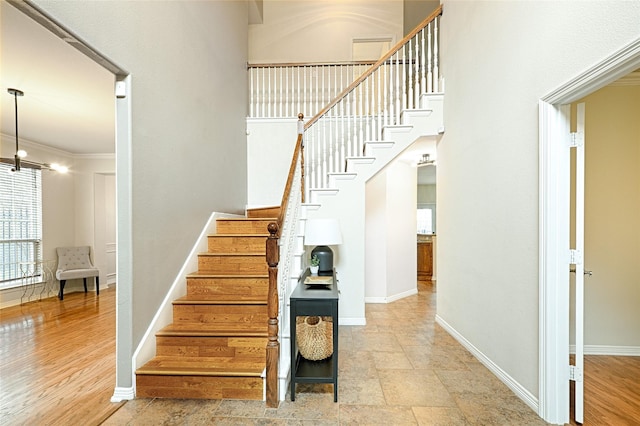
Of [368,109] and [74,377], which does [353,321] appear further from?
[368,109]

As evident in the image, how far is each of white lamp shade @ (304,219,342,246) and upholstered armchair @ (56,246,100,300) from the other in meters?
5.32

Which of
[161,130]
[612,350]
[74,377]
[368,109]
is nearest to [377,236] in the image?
[368,109]

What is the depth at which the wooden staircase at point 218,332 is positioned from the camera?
2369 millimetres

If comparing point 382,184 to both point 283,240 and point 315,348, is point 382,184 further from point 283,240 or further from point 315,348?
point 315,348

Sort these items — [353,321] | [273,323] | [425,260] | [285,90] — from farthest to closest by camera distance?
[425,260], [285,90], [353,321], [273,323]

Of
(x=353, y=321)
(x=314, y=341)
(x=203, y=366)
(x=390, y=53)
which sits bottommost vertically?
(x=353, y=321)

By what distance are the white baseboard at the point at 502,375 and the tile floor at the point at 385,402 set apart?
0.04 metres

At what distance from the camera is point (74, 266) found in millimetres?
6070

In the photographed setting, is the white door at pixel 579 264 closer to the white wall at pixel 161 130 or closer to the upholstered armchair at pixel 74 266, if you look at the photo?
the white wall at pixel 161 130

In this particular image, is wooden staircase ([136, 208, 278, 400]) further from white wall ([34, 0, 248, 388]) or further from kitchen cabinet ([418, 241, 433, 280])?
kitchen cabinet ([418, 241, 433, 280])

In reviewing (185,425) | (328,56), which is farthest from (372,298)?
(328,56)

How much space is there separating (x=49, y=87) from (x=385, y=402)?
176 inches

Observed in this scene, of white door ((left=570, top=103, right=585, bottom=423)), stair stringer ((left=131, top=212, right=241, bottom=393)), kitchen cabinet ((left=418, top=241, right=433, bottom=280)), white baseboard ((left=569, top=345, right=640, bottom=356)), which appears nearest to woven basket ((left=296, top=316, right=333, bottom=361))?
stair stringer ((left=131, top=212, right=241, bottom=393))

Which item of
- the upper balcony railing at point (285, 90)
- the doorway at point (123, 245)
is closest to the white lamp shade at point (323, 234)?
the doorway at point (123, 245)
